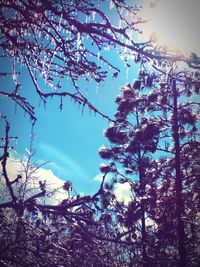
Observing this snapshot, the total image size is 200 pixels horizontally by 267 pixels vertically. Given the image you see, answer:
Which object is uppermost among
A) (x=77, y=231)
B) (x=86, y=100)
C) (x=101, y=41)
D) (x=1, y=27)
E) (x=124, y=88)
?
(x=124, y=88)

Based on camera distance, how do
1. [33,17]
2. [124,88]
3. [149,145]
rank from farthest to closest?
[124,88]
[149,145]
[33,17]

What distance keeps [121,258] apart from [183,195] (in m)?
12.2

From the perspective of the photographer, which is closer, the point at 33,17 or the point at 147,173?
the point at 33,17

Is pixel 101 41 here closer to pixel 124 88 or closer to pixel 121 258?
pixel 121 258

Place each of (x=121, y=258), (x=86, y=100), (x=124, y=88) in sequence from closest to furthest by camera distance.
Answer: (x=121, y=258)
(x=86, y=100)
(x=124, y=88)

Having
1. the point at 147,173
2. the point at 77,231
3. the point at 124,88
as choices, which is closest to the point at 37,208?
the point at 77,231

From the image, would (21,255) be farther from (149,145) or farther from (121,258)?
(149,145)

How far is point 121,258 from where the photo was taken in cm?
190

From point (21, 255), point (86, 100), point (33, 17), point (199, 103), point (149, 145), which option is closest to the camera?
point (21, 255)

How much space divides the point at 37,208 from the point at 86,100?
1548 millimetres

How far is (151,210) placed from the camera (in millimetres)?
14352

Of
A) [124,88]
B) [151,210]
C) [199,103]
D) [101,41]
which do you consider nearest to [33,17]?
[101,41]

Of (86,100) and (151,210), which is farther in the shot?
(151,210)

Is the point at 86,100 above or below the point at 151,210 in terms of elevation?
below
